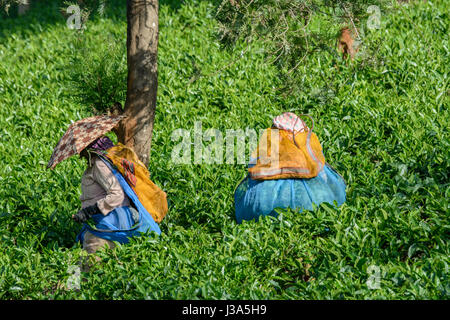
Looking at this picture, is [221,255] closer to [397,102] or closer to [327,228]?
[327,228]

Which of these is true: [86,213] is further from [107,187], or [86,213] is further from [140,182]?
[140,182]

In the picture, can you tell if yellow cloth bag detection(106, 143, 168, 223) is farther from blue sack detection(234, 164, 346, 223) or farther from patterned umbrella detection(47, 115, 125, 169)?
blue sack detection(234, 164, 346, 223)

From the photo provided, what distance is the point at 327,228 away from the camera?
19.2ft

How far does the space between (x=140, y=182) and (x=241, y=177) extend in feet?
5.30

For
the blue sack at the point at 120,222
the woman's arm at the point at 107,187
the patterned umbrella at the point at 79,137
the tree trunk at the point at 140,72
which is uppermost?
the tree trunk at the point at 140,72

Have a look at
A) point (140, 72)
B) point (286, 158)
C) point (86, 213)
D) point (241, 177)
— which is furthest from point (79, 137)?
point (241, 177)

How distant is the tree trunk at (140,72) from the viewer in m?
6.86

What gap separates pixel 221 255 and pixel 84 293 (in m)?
1.18

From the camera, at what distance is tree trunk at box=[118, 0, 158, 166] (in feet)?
22.5

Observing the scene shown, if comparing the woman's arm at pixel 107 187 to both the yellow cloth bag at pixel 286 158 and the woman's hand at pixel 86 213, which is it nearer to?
the woman's hand at pixel 86 213

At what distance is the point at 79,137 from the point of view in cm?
582

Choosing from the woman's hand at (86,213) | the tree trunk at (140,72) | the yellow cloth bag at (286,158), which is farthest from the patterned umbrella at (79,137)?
the yellow cloth bag at (286,158)

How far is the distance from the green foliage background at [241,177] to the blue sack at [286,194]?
0.69 feet

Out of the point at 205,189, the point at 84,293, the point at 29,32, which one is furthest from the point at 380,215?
the point at 29,32
